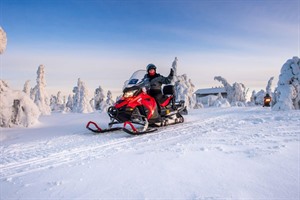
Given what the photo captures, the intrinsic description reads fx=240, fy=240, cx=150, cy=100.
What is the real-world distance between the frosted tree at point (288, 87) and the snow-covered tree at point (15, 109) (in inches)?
509

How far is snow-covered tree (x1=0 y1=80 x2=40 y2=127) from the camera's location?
9.28 m

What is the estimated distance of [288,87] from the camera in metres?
14.5

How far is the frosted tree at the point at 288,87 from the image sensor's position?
46.1ft

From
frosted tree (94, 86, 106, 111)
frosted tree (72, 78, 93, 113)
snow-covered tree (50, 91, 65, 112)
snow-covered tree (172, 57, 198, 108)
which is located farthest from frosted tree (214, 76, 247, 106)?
snow-covered tree (50, 91, 65, 112)

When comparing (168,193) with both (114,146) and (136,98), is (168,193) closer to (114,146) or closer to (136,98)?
(114,146)

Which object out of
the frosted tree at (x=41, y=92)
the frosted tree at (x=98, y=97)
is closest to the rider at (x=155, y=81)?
the frosted tree at (x=41, y=92)

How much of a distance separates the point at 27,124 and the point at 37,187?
26.3 feet

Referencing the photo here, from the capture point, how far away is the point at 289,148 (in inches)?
136

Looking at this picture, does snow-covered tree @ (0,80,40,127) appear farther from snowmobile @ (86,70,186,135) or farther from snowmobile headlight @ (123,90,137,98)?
snowmobile headlight @ (123,90,137,98)

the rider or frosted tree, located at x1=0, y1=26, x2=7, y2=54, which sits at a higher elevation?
frosted tree, located at x1=0, y1=26, x2=7, y2=54

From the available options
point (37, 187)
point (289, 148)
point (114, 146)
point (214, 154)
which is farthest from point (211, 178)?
point (114, 146)

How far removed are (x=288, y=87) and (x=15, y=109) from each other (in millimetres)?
14689

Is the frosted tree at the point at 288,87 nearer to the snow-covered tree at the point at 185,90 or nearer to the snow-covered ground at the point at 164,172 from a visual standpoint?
the snow-covered ground at the point at 164,172

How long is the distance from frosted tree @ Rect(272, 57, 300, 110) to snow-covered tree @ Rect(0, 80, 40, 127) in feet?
42.4
